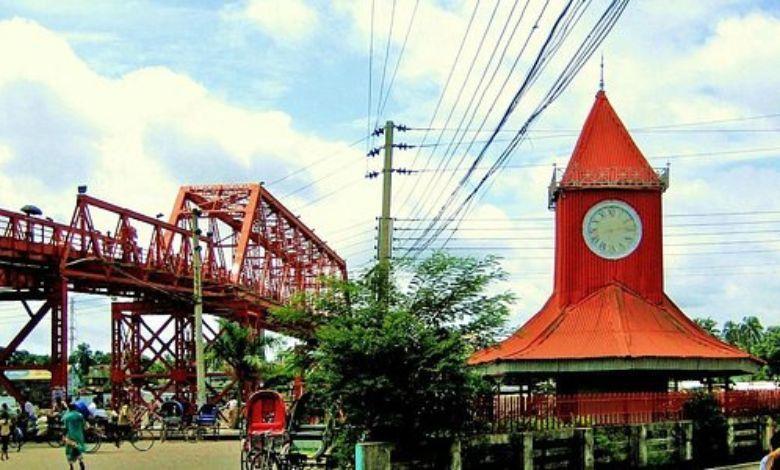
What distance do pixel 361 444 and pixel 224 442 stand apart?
22.3 metres

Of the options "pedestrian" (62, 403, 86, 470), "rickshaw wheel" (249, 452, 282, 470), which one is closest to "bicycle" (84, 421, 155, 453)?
"pedestrian" (62, 403, 86, 470)

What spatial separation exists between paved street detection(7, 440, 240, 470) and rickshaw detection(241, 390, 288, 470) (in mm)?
2326

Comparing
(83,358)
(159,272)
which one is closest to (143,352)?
(159,272)

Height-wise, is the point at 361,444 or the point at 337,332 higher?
the point at 337,332

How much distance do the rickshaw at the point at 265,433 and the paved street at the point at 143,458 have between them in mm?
2326

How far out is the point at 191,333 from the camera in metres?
69.3

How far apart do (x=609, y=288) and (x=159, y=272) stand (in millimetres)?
28075

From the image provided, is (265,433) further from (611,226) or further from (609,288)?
(611,226)

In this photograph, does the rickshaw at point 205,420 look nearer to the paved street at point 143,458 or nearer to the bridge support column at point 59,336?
the paved street at point 143,458

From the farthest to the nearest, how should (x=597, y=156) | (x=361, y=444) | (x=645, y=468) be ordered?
(x=597, y=156) < (x=645, y=468) < (x=361, y=444)

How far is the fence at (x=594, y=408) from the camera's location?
2402cm

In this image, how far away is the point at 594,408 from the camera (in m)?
27.0

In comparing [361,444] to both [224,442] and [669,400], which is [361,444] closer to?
[669,400]

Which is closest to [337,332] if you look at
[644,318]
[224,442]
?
[644,318]
